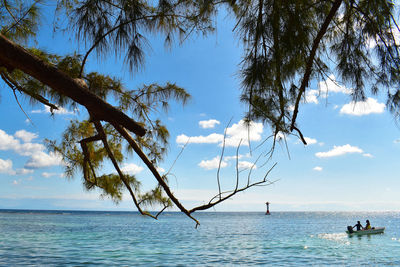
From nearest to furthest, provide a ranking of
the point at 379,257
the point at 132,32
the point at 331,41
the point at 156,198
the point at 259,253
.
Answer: the point at 132,32 < the point at 156,198 < the point at 331,41 < the point at 379,257 < the point at 259,253

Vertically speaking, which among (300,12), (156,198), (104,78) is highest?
(300,12)

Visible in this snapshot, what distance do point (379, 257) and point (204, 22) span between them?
11.9 m

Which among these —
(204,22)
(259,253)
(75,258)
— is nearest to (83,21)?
(204,22)

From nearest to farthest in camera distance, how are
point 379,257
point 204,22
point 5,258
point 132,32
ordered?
point 132,32 → point 204,22 → point 5,258 → point 379,257

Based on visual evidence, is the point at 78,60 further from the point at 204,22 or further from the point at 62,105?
the point at 204,22

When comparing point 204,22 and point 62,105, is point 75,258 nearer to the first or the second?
point 62,105

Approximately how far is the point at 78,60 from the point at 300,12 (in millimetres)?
1926

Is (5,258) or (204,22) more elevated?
(204,22)

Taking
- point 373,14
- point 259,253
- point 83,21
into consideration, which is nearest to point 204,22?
point 83,21

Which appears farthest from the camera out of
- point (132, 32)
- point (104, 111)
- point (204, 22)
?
point (204, 22)

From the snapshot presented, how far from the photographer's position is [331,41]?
119 inches

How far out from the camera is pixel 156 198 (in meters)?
2.76

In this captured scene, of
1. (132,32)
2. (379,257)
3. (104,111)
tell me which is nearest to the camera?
(104,111)

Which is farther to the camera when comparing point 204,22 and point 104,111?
point 204,22
